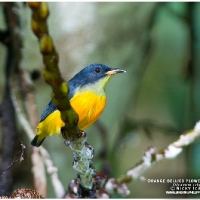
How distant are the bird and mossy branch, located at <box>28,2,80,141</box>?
323mm

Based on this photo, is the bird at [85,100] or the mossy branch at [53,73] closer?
the mossy branch at [53,73]

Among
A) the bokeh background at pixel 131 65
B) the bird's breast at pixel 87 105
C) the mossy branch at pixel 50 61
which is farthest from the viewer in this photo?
the bokeh background at pixel 131 65

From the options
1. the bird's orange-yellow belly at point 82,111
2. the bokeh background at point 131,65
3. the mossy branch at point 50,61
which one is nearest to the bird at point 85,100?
the bird's orange-yellow belly at point 82,111

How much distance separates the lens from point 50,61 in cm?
41

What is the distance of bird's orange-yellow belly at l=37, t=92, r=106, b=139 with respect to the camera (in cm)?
82

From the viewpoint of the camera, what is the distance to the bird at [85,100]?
0.83 m

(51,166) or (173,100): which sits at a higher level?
(173,100)

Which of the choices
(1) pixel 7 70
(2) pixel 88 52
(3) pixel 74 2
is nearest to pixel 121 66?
(2) pixel 88 52

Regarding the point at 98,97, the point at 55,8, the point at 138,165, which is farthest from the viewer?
the point at 55,8

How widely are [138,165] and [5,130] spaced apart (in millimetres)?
386

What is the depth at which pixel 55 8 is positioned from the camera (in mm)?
1085

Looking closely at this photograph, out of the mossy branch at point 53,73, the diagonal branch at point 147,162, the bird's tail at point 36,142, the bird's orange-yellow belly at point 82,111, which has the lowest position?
the diagonal branch at point 147,162

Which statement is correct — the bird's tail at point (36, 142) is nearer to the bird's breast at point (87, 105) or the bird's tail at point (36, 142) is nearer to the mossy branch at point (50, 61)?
the bird's breast at point (87, 105)

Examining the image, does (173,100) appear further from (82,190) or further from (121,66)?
(82,190)
